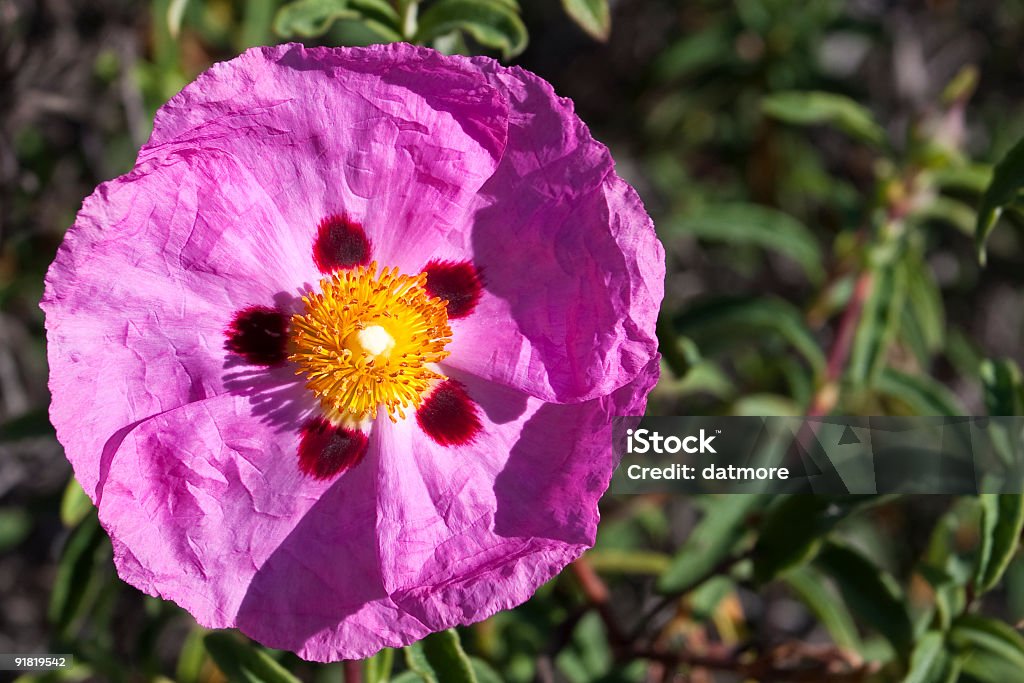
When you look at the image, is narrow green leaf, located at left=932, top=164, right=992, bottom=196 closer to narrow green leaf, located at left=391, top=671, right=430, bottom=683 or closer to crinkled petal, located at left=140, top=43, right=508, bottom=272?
crinkled petal, located at left=140, top=43, right=508, bottom=272

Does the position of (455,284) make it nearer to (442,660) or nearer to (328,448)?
(328,448)

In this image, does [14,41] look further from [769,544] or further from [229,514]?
[769,544]

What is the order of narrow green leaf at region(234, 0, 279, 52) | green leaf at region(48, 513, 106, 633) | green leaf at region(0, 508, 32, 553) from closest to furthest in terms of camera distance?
green leaf at region(48, 513, 106, 633) → green leaf at region(0, 508, 32, 553) → narrow green leaf at region(234, 0, 279, 52)

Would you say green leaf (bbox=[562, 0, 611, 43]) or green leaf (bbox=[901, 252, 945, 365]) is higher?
green leaf (bbox=[562, 0, 611, 43])

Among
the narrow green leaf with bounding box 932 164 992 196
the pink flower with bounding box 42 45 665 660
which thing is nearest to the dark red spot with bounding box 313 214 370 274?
the pink flower with bounding box 42 45 665 660

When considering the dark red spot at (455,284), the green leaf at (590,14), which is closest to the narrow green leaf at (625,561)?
the dark red spot at (455,284)

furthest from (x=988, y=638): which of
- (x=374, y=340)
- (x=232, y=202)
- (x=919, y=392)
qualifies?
(x=232, y=202)

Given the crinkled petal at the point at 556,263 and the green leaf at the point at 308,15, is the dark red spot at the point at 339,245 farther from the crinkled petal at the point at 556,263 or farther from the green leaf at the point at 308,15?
the green leaf at the point at 308,15
